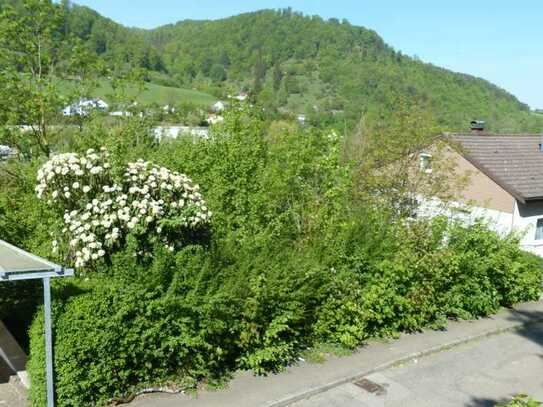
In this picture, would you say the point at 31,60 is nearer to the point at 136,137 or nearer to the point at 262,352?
the point at 136,137

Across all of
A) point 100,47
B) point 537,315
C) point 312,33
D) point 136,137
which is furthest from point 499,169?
point 312,33

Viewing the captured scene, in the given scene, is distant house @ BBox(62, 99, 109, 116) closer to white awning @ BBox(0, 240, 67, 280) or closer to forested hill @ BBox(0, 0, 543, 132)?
white awning @ BBox(0, 240, 67, 280)

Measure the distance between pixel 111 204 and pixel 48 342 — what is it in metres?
2.18

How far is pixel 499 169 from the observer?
2147cm

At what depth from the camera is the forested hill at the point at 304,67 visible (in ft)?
226

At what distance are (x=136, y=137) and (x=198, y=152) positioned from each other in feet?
10.6

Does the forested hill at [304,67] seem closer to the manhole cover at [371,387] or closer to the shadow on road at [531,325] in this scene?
the shadow on road at [531,325]

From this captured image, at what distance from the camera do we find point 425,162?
625 inches

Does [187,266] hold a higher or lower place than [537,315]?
higher

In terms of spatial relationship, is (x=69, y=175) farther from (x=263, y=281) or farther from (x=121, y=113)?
(x=121, y=113)

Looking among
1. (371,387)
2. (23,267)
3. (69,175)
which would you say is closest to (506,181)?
(371,387)

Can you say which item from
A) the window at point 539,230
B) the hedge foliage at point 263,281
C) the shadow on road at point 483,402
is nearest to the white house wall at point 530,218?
the window at point 539,230

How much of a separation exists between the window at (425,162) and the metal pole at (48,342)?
12.0 m

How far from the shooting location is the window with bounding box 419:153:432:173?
1565 cm
